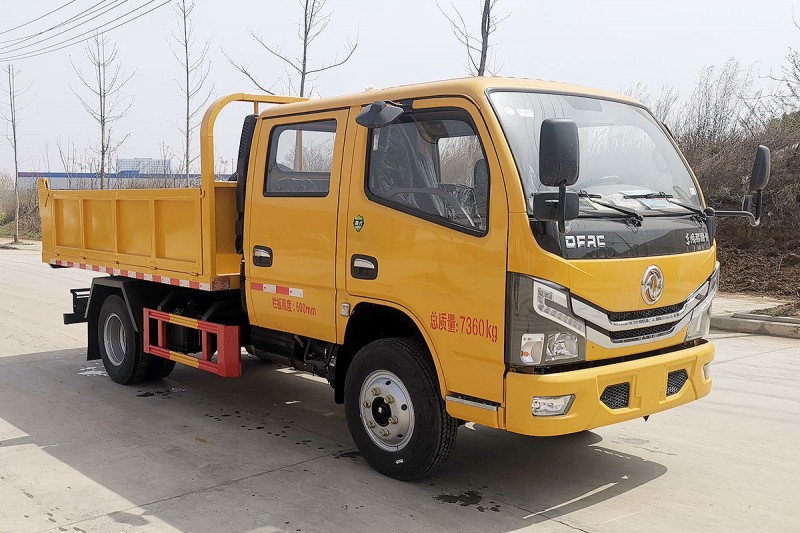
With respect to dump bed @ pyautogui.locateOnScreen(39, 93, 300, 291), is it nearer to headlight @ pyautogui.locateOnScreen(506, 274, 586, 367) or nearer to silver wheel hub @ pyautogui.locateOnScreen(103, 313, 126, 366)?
silver wheel hub @ pyautogui.locateOnScreen(103, 313, 126, 366)

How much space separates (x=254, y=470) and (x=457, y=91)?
278 centimetres

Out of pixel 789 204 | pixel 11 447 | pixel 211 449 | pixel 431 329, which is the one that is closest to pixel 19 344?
pixel 11 447

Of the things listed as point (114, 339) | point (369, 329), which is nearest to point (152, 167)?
point (114, 339)

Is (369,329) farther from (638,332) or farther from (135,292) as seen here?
(135,292)

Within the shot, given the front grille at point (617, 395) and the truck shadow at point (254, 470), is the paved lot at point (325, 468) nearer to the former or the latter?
the truck shadow at point (254, 470)

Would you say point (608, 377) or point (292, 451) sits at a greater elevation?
point (608, 377)

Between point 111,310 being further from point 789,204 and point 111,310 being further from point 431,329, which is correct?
point 789,204

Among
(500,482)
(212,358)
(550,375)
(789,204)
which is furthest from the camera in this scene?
(789,204)

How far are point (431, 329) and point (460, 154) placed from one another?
3.47 feet

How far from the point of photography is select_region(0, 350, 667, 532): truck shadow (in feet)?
14.7

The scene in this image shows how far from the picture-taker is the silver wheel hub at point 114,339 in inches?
305

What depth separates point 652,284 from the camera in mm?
4664

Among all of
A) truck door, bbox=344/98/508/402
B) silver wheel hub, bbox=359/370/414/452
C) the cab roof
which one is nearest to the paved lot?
silver wheel hub, bbox=359/370/414/452

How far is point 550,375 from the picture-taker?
4.20 m
